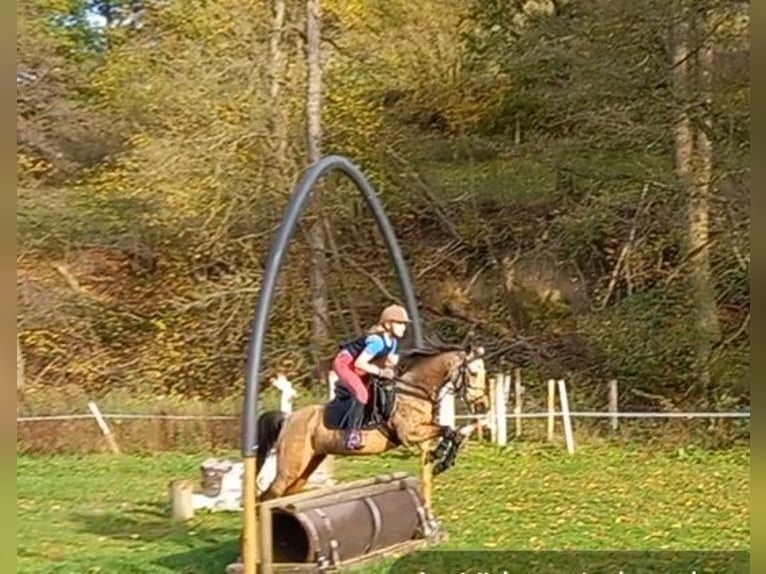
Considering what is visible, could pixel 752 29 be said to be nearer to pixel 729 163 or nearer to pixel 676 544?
pixel 676 544

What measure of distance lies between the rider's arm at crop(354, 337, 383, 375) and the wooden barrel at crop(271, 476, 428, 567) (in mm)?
727

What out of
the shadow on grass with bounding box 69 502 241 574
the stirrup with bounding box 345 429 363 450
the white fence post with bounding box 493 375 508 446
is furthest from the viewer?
the white fence post with bounding box 493 375 508 446

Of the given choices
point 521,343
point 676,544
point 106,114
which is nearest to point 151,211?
point 106,114

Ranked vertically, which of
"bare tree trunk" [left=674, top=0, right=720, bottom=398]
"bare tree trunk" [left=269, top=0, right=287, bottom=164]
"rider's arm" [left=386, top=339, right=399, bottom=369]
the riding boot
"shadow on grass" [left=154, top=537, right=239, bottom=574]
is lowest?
"shadow on grass" [left=154, top=537, right=239, bottom=574]

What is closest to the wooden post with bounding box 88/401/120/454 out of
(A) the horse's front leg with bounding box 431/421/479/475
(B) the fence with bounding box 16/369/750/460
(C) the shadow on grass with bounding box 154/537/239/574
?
(B) the fence with bounding box 16/369/750/460

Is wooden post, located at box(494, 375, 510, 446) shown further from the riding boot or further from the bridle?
the riding boot

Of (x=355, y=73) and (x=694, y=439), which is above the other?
(x=355, y=73)

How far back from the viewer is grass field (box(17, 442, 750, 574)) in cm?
717

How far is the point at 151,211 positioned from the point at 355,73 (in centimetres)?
345

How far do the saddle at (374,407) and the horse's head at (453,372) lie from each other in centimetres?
18

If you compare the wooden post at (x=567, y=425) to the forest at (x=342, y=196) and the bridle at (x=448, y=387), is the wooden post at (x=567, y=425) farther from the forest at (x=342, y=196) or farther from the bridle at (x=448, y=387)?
the bridle at (x=448, y=387)

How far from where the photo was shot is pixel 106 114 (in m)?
16.2

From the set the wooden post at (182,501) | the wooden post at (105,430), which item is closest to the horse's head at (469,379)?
the wooden post at (182,501)

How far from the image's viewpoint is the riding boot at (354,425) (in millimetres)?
5812
